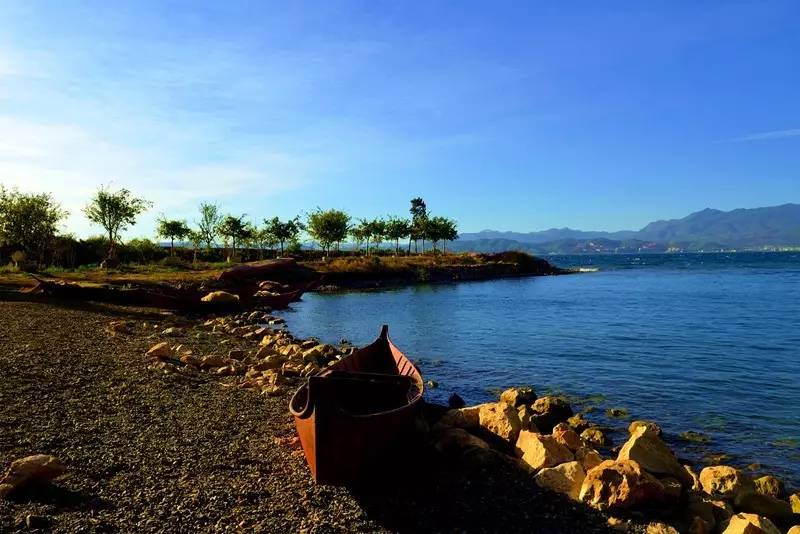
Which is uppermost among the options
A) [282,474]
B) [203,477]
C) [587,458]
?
[203,477]

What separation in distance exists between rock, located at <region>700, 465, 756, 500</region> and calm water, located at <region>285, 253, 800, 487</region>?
242 cm

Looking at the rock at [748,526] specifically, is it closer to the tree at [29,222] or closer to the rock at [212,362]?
the rock at [212,362]

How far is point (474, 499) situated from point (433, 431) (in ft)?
10.5

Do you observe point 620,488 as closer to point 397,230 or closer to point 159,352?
point 159,352

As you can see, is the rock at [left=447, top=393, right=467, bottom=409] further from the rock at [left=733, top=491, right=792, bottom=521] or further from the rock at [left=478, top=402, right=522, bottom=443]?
the rock at [left=733, top=491, right=792, bottom=521]

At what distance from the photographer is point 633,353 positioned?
26.4 metres

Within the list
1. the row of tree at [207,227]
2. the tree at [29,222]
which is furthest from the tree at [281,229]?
the tree at [29,222]

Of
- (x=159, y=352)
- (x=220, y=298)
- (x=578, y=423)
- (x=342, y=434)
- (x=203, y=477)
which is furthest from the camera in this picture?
(x=220, y=298)

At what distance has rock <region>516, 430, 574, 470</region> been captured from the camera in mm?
10336

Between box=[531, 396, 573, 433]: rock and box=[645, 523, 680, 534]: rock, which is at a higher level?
box=[645, 523, 680, 534]: rock

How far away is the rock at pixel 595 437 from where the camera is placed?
1309cm

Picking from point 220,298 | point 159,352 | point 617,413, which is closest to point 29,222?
point 220,298

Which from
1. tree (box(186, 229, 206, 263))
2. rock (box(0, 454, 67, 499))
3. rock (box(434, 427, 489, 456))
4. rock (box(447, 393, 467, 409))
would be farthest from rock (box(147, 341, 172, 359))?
tree (box(186, 229, 206, 263))

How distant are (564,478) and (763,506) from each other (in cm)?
347
